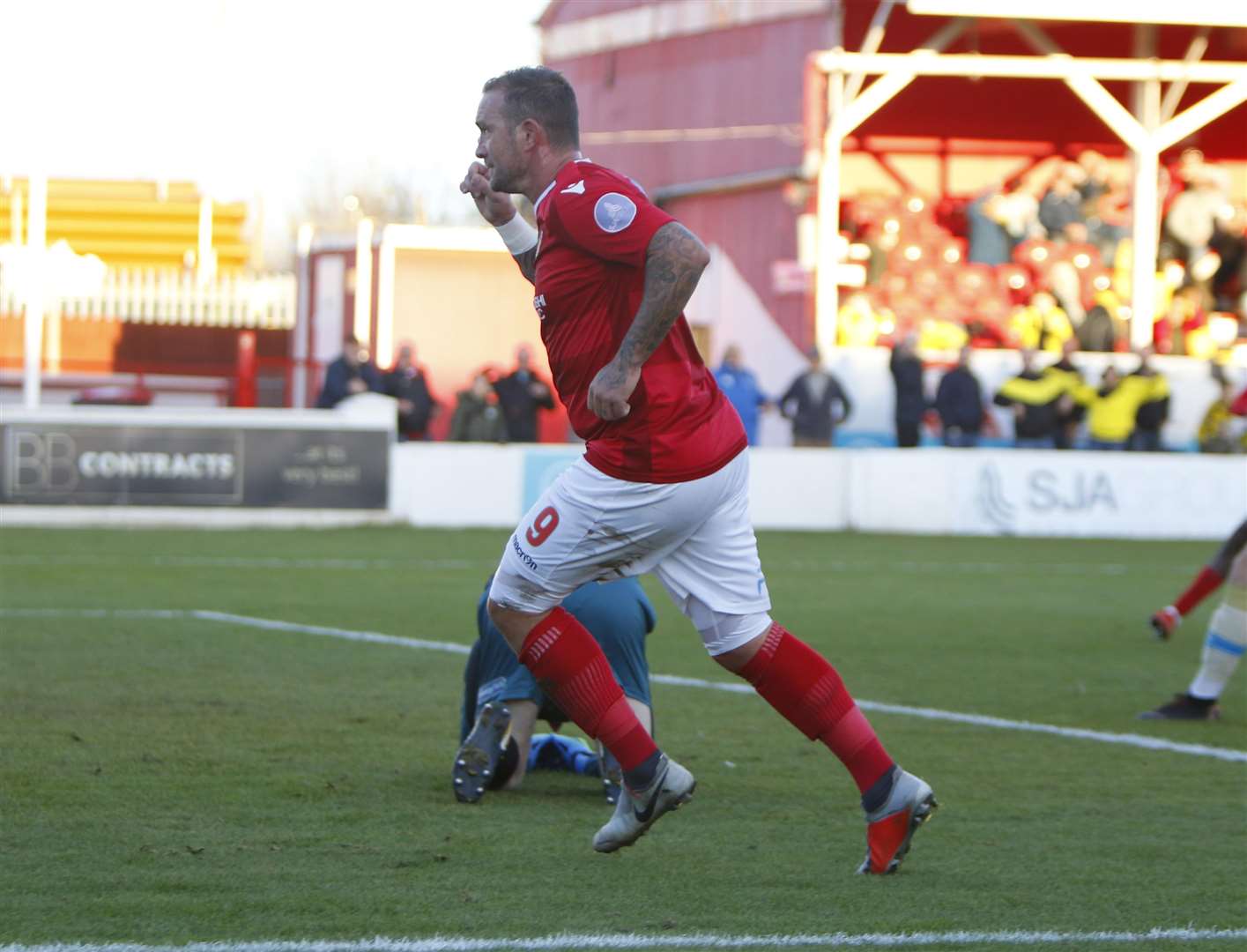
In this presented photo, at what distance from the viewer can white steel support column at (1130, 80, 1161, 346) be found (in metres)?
28.0

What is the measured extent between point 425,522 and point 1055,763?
45.8 ft

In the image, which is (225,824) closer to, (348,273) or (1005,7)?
(1005,7)

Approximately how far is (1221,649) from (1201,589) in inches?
103

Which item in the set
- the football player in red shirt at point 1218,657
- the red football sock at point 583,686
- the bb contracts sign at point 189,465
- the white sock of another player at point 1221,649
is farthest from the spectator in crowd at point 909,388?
the red football sock at point 583,686

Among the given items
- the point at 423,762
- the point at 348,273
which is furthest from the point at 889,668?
the point at 348,273

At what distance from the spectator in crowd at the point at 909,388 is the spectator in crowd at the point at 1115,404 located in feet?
5.74

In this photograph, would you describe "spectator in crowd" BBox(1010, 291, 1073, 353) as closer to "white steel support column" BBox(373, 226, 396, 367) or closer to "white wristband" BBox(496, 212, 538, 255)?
"white steel support column" BBox(373, 226, 396, 367)

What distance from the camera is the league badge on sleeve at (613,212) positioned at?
4.82 meters

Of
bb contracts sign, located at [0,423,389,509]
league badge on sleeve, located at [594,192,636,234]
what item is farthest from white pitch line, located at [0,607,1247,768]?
bb contracts sign, located at [0,423,389,509]

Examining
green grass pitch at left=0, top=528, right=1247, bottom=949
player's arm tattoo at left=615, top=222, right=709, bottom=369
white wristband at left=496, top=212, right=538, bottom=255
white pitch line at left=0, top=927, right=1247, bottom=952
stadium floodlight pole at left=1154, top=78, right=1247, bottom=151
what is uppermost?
→ stadium floodlight pole at left=1154, top=78, right=1247, bottom=151

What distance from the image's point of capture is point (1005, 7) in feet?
87.4

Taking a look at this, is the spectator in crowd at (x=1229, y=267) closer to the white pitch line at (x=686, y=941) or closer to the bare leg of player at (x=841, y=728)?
the bare leg of player at (x=841, y=728)

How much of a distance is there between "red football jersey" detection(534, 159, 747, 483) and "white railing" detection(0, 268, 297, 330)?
32.1 meters

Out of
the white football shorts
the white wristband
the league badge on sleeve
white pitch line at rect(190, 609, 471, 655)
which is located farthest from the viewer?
white pitch line at rect(190, 609, 471, 655)
